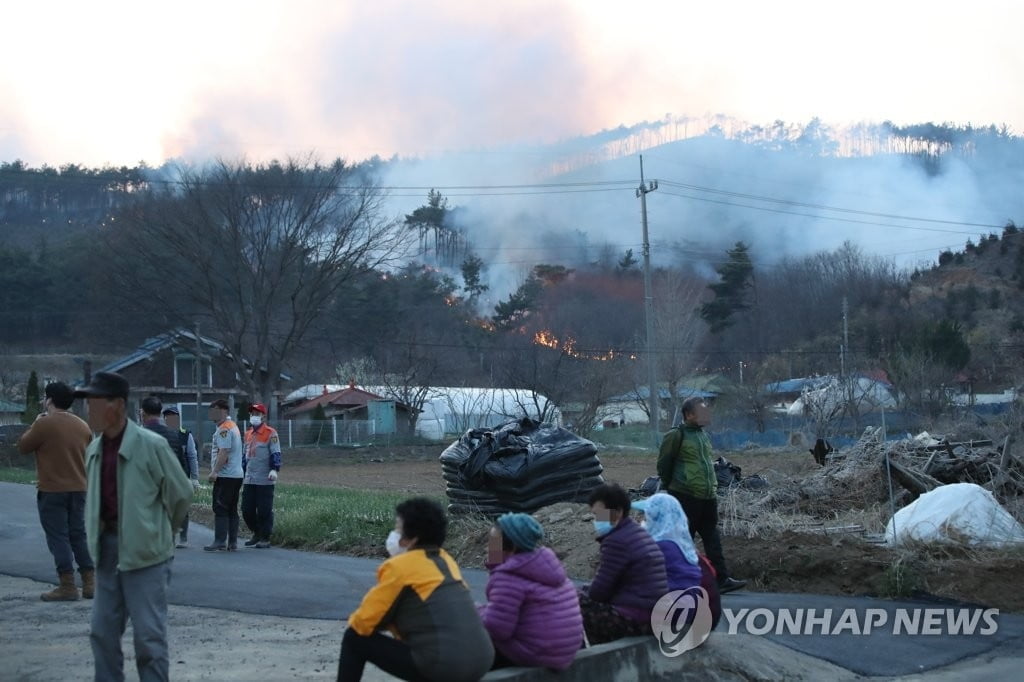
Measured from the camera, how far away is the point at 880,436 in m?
15.9

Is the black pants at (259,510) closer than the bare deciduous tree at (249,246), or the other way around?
the black pants at (259,510)

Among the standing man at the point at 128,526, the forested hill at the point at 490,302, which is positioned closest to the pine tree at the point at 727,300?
the forested hill at the point at 490,302

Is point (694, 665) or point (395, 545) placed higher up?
point (395, 545)

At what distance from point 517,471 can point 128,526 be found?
7.89 m

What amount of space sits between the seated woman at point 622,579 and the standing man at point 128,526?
2.56 m

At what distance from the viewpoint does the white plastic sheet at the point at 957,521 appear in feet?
36.4

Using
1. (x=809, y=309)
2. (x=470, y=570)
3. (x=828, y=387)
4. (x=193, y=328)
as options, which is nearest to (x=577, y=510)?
(x=470, y=570)

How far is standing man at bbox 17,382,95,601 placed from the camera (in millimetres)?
8977

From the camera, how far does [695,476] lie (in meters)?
9.96

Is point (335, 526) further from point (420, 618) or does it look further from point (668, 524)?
A: point (420, 618)

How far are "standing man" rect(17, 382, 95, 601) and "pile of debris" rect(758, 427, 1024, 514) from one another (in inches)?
315

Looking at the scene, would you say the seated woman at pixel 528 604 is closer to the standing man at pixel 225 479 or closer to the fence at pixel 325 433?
the standing man at pixel 225 479

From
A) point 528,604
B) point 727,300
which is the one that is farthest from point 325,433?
point 528,604

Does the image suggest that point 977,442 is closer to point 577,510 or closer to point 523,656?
point 577,510
